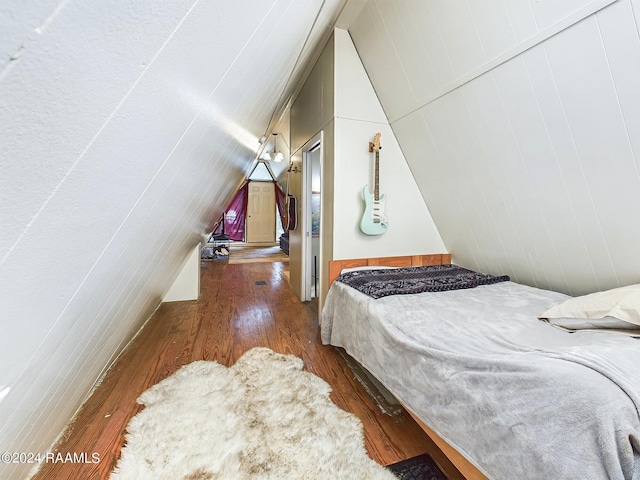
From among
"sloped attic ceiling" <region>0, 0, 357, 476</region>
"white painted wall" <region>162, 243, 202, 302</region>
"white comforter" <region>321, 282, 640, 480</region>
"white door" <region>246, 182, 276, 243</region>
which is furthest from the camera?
"white door" <region>246, 182, 276, 243</region>

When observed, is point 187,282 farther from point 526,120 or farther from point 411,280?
point 526,120

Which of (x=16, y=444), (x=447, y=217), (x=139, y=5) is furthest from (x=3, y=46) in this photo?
(x=447, y=217)

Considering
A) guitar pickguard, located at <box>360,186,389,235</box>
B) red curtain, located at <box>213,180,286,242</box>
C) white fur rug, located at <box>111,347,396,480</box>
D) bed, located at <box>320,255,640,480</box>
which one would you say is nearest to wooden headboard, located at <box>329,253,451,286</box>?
guitar pickguard, located at <box>360,186,389,235</box>

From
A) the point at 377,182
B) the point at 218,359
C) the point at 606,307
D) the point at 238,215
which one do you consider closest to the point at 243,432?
the point at 218,359

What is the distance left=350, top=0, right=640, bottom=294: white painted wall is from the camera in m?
1.16

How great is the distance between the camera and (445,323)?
1360 mm

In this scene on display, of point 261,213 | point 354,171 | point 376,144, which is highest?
point 261,213

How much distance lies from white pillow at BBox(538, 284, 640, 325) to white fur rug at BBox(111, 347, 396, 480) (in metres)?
1.09

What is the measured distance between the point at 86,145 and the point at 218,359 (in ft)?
6.00

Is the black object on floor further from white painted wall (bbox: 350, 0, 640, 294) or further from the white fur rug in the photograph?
white painted wall (bbox: 350, 0, 640, 294)

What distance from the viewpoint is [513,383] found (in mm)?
857

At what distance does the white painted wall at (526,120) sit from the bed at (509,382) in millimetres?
411

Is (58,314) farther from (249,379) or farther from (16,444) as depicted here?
(249,379)

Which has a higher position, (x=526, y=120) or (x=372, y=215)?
(x=526, y=120)
